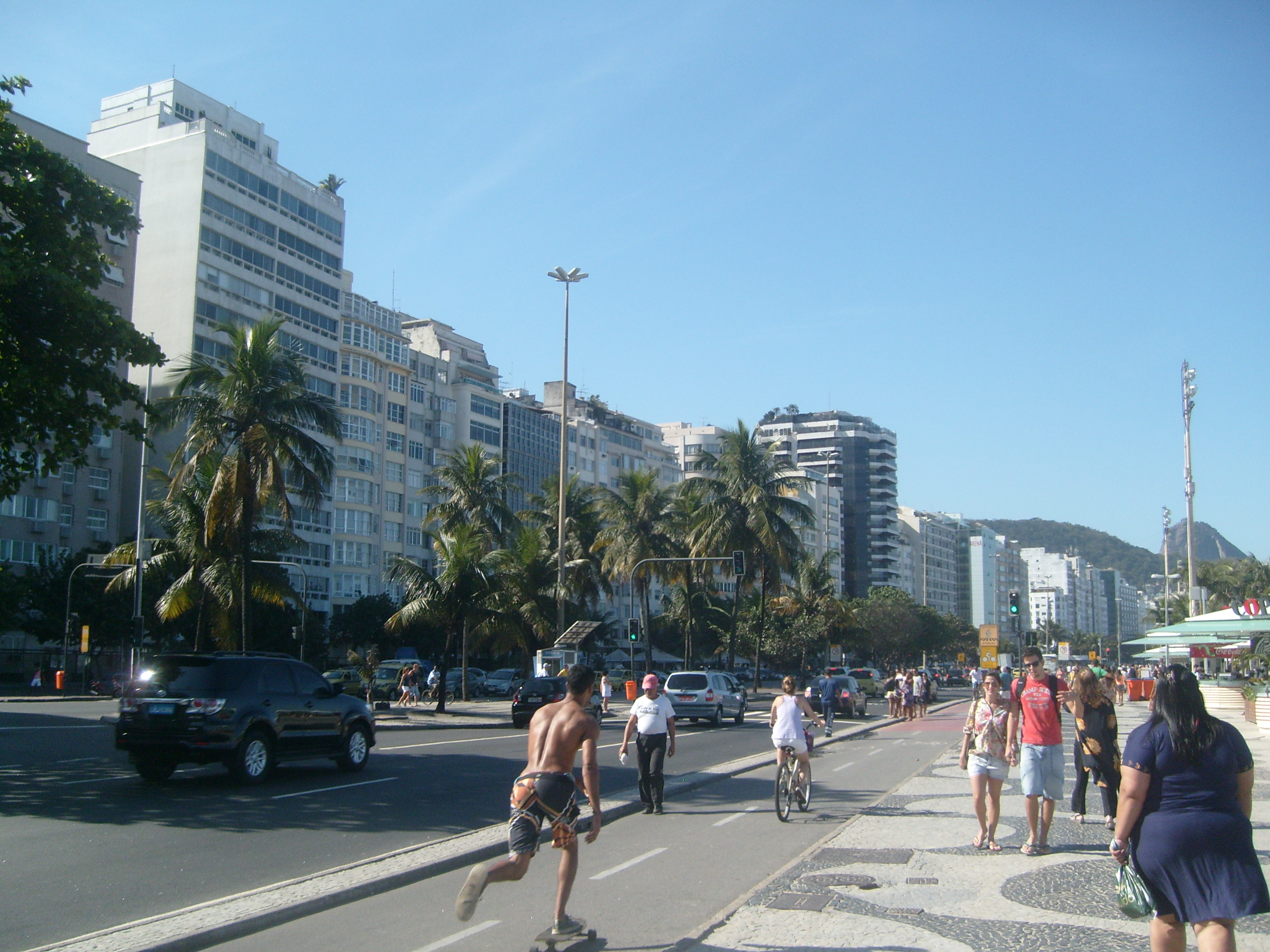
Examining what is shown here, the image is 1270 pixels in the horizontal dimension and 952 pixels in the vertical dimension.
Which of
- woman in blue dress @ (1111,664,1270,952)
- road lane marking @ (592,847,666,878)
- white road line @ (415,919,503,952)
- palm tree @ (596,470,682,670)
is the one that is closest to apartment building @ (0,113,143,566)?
palm tree @ (596,470,682,670)

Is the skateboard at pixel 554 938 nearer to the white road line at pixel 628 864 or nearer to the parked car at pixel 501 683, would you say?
the white road line at pixel 628 864

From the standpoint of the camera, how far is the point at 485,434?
8381 centimetres

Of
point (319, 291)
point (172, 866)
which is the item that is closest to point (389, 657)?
point (319, 291)

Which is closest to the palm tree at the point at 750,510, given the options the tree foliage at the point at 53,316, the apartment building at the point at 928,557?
the tree foliage at the point at 53,316

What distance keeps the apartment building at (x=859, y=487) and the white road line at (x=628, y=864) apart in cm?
15141

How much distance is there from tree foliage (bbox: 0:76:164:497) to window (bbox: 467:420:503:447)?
64.2 meters

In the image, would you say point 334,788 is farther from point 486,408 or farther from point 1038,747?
point 486,408

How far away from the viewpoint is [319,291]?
2640 inches

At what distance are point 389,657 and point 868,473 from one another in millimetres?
110241

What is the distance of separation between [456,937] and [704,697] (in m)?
24.7

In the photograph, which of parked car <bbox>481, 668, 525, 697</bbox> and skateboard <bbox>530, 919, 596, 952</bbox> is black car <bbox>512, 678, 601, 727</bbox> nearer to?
skateboard <bbox>530, 919, 596, 952</bbox>

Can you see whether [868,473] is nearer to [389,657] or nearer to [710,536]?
[389,657]

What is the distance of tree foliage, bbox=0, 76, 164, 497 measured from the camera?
15.0 m

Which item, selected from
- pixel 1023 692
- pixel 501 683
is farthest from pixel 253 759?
pixel 501 683
